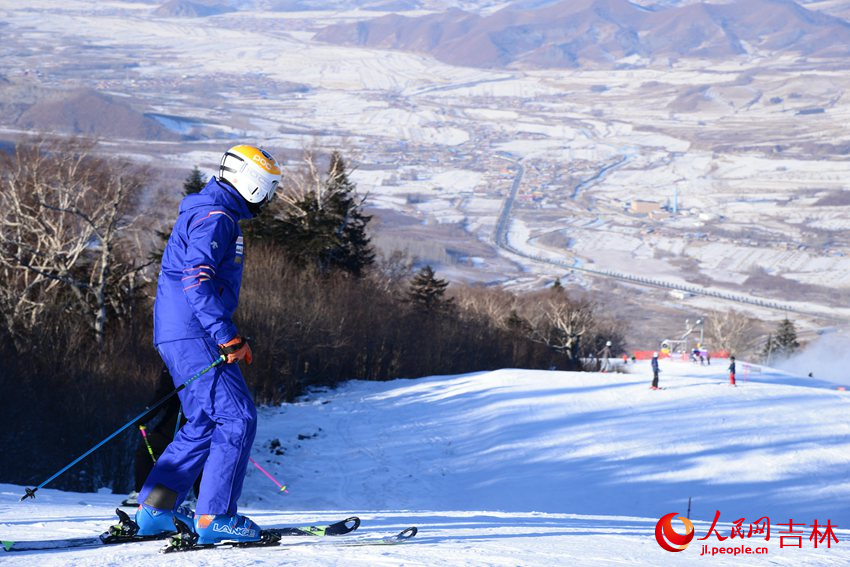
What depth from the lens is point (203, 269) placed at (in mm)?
4570

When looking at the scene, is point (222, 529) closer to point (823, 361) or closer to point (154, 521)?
point (154, 521)

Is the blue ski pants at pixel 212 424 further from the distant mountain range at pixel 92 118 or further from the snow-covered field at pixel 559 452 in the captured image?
the distant mountain range at pixel 92 118

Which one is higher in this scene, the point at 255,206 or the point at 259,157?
the point at 259,157

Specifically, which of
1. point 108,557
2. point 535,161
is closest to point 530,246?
point 535,161

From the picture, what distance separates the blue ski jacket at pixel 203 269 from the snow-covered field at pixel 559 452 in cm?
230

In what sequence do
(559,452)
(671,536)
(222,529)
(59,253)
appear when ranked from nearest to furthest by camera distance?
(222,529) < (671,536) < (559,452) < (59,253)

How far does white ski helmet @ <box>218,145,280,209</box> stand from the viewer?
188 inches

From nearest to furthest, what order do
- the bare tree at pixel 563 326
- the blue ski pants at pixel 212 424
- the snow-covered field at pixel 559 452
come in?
the blue ski pants at pixel 212 424, the snow-covered field at pixel 559 452, the bare tree at pixel 563 326

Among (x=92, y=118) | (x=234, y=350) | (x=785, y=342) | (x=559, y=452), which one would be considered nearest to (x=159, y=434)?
(x=234, y=350)

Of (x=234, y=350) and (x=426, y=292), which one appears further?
(x=426, y=292)

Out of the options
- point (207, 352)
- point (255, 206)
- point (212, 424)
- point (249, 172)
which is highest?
point (249, 172)

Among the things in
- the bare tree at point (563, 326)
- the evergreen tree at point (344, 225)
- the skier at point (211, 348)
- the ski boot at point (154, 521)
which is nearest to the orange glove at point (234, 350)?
the skier at point (211, 348)

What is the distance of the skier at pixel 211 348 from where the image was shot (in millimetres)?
4621

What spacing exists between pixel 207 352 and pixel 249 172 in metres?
0.87
